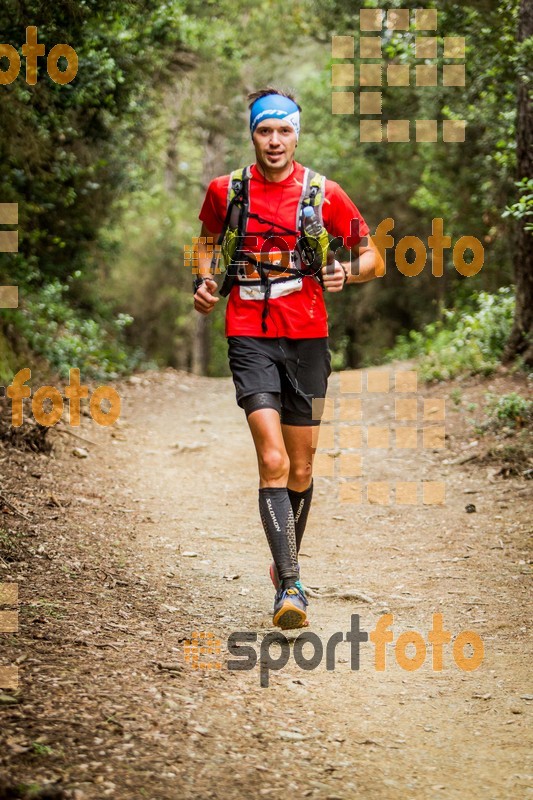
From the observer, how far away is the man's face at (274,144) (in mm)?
4430

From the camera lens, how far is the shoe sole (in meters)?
4.06

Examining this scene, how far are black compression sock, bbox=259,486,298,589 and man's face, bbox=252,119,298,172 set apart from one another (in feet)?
5.43

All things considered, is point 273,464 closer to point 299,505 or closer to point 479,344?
point 299,505

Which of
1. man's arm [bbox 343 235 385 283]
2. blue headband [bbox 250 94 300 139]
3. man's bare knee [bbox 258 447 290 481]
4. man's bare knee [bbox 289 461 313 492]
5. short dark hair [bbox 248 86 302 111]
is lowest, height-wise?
man's bare knee [bbox 289 461 313 492]

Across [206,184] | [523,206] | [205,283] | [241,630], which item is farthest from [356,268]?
[206,184]

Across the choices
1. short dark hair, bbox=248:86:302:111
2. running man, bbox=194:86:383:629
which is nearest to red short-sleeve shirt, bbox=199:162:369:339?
running man, bbox=194:86:383:629

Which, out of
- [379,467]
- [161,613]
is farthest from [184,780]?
[379,467]

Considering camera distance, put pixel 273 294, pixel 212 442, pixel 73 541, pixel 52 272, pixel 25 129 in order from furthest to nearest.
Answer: pixel 52 272, pixel 212 442, pixel 25 129, pixel 73 541, pixel 273 294

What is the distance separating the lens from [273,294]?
443cm

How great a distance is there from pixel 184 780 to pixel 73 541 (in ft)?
9.70

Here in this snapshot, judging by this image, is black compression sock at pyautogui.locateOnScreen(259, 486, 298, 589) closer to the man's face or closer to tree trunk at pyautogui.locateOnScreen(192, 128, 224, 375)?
the man's face

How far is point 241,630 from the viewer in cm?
439

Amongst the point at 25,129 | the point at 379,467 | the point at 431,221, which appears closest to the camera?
the point at 25,129

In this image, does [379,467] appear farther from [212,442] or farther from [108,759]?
[108,759]
